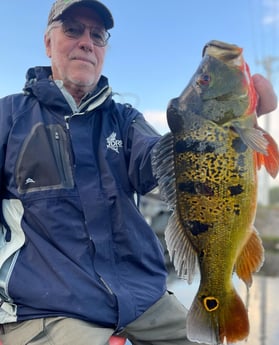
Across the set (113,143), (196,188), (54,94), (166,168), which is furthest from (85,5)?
(196,188)

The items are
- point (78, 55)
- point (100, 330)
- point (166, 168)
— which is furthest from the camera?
point (78, 55)

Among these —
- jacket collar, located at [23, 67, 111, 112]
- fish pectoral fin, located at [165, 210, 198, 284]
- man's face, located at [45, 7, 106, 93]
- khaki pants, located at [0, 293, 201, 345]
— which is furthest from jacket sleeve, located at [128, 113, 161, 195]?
khaki pants, located at [0, 293, 201, 345]

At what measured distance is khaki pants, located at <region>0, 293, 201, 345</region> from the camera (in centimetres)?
218

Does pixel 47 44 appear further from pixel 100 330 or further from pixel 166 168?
pixel 100 330

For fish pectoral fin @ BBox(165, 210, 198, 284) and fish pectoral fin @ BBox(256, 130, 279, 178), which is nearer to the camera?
fish pectoral fin @ BBox(256, 130, 279, 178)

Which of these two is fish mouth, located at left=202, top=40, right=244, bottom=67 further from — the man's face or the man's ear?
the man's ear

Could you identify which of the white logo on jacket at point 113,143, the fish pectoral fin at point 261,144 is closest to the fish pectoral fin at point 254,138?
the fish pectoral fin at point 261,144

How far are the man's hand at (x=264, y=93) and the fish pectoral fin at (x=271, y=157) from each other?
0.21 meters

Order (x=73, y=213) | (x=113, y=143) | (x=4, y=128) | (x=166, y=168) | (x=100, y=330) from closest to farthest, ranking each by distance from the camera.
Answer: (x=166, y=168), (x=100, y=330), (x=73, y=213), (x=4, y=128), (x=113, y=143)

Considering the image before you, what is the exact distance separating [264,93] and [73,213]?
1.07 m

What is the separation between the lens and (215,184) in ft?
6.00

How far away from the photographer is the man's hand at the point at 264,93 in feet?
6.26

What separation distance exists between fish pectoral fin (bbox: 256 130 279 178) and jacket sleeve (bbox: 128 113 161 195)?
0.72m

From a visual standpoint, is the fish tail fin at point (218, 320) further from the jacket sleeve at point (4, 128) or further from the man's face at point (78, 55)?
the man's face at point (78, 55)
